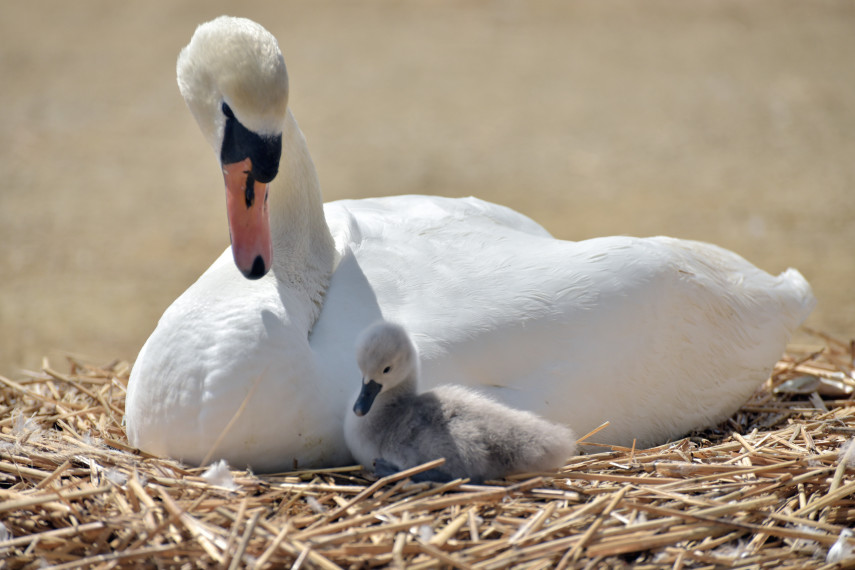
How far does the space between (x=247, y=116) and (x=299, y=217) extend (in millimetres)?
713

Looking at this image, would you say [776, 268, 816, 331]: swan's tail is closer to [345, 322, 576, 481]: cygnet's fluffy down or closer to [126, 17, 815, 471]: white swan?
[126, 17, 815, 471]: white swan

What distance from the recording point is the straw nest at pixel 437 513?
9.14ft

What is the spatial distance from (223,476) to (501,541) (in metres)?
0.94

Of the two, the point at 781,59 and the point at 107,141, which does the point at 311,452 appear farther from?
the point at 781,59

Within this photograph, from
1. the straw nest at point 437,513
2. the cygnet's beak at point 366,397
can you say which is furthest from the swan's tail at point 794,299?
the cygnet's beak at point 366,397

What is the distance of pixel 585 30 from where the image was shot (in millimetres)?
16781

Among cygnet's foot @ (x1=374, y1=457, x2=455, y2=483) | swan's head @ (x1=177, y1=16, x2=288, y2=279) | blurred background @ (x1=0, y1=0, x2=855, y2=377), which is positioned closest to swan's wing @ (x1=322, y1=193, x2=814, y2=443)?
cygnet's foot @ (x1=374, y1=457, x2=455, y2=483)

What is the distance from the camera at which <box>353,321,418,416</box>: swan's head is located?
314 cm

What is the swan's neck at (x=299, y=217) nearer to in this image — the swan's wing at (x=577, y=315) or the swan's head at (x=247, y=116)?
the swan's wing at (x=577, y=315)

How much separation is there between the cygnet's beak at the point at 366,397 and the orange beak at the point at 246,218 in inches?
21.0

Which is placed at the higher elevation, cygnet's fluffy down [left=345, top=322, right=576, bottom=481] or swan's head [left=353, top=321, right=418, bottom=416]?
swan's head [left=353, top=321, right=418, bottom=416]

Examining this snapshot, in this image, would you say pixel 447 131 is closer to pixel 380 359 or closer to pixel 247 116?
pixel 247 116

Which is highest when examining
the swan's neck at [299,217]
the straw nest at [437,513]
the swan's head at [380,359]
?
the swan's neck at [299,217]

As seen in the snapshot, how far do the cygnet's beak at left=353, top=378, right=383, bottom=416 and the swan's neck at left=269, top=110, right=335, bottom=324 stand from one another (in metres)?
0.66
